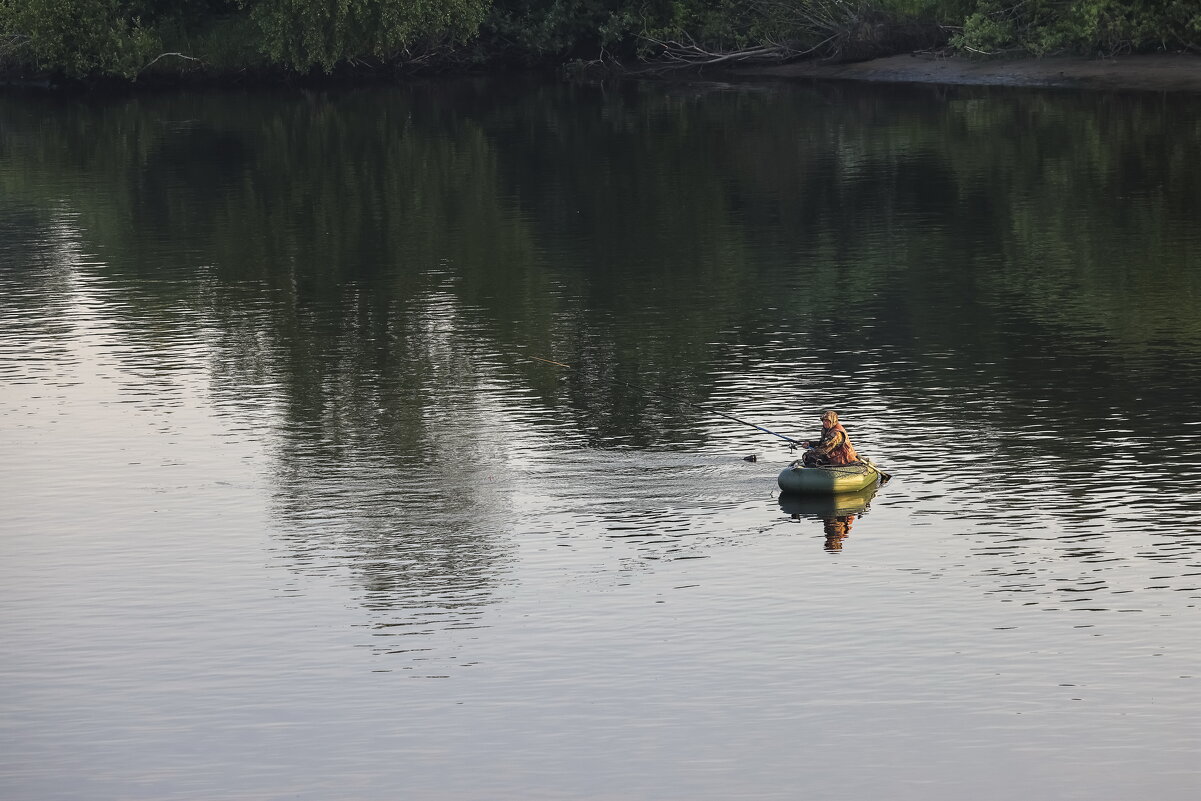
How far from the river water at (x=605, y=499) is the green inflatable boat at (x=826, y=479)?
1.10ft

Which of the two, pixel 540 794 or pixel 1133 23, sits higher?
pixel 1133 23

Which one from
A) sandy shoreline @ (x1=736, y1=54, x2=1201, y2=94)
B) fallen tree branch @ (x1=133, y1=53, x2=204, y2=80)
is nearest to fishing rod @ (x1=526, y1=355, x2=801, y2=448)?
sandy shoreline @ (x1=736, y1=54, x2=1201, y2=94)

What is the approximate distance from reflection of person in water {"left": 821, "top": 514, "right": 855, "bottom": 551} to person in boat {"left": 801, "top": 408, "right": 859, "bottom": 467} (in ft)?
3.04

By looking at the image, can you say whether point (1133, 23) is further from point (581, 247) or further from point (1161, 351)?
point (1161, 351)

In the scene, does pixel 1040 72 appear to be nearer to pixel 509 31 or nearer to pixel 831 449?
pixel 509 31

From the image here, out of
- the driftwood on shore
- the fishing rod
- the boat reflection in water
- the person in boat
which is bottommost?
the boat reflection in water

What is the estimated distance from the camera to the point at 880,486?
94.6 feet

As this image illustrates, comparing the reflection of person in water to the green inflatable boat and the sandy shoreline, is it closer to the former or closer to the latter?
the green inflatable boat

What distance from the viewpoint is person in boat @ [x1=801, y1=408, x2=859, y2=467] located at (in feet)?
92.7

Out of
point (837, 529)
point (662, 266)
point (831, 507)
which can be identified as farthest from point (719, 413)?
point (662, 266)

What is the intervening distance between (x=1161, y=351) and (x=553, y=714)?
66.6ft

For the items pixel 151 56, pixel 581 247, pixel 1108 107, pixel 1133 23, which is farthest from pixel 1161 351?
pixel 151 56

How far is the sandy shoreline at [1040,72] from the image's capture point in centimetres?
Answer: 8475

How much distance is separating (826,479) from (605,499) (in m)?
3.11
